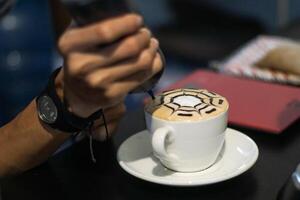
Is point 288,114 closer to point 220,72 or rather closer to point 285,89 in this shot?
point 285,89

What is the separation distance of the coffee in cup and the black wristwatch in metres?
0.09

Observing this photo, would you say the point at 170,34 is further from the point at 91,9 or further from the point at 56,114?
the point at 91,9

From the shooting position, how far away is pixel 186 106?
0.68 meters

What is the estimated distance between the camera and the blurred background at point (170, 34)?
1.69 m

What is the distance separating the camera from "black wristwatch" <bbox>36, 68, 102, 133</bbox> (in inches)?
27.8

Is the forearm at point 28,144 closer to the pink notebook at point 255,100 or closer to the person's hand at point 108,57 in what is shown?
the person's hand at point 108,57

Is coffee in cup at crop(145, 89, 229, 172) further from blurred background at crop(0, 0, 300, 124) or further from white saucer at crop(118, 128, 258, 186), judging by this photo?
blurred background at crop(0, 0, 300, 124)

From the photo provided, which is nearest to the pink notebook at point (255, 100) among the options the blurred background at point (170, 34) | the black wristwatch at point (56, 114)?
the black wristwatch at point (56, 114)

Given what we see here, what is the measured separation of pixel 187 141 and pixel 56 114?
7.3 inches

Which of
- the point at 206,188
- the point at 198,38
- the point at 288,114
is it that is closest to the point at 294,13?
the point at 198,38

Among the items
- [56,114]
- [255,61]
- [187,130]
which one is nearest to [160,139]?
[187,130]

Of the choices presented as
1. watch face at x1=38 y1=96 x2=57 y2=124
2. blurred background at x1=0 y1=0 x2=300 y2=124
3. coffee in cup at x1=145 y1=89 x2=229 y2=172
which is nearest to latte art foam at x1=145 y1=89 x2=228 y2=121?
coffee in cup at x1=145 y1=89 x2=229 y2=172

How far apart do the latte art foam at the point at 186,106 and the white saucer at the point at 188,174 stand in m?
0.08

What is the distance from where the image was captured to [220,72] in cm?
108
